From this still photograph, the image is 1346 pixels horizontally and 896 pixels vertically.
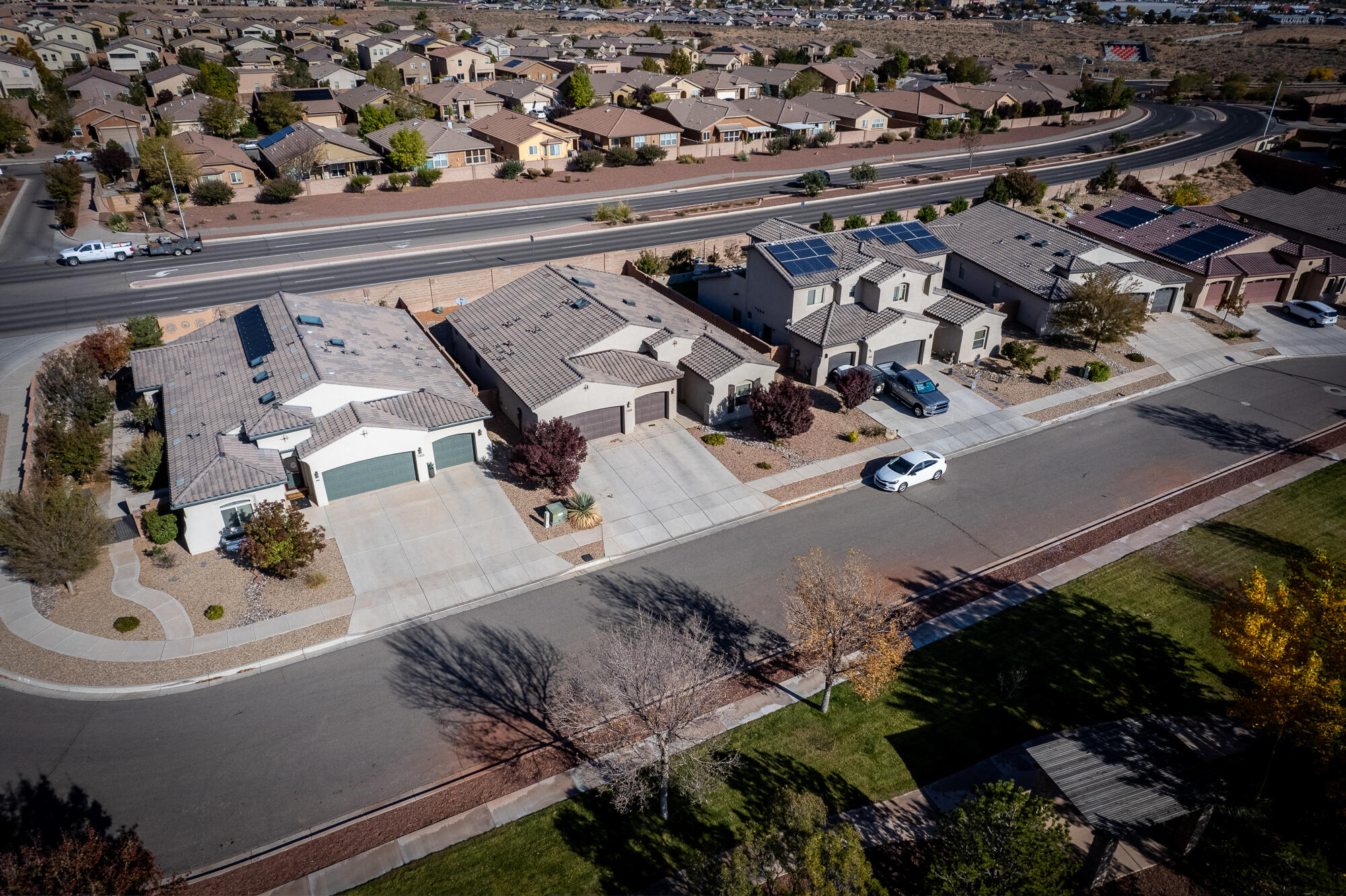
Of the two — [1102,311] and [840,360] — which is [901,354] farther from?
[1102,311]

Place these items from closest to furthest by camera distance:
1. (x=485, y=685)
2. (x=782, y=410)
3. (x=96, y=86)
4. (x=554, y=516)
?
(x=485, y=685) < (x=554, y=516) < (x=782, y=410) < (x=96, y=86)

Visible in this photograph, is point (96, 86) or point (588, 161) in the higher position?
point (96, 86)

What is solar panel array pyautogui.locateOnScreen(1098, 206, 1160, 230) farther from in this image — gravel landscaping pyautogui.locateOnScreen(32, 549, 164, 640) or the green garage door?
gravel landscaping pyautogui.locateOnScreen(32, 549, 164, 640)

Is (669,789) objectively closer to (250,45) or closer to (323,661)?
(323,661)

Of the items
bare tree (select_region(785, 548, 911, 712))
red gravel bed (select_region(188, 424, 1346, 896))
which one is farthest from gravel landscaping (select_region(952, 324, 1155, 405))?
bare tree (select_region(785, 548, 911, 712))

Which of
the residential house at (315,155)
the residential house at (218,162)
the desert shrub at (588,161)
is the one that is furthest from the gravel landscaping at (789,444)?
the residential house at (218,162)

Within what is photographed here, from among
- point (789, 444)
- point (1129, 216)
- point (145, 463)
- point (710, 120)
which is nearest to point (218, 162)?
point (145, 463)
